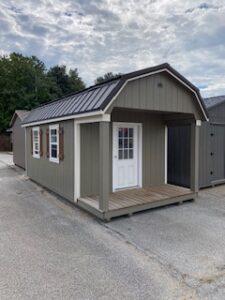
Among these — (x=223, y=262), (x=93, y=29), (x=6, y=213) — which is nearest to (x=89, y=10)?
(x=93, y=29)

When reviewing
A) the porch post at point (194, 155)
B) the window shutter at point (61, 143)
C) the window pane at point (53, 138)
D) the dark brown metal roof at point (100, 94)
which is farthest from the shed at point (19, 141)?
the porch post at point (194, 155)

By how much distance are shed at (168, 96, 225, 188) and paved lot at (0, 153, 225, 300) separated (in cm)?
214

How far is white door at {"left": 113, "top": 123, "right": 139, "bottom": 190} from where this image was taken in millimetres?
6516

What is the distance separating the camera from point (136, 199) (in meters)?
5.65

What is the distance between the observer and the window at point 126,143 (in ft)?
21.7

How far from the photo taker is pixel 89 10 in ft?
27.5

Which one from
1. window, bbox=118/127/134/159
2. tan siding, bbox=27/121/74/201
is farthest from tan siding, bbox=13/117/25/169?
window, bbox=118/127/134/159

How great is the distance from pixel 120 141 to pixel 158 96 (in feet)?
5.79

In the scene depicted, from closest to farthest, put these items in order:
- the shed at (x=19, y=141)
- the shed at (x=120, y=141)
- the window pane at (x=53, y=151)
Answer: the shed at (x=120, y=141)
the window pane at (x=53, y=151)
the shed at (x=19, y=141)

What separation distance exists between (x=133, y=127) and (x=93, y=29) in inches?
299

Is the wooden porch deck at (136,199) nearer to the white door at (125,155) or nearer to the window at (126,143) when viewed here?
the white door at (125,155)

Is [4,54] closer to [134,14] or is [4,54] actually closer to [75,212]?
[134,14]

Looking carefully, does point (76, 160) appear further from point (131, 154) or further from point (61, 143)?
point (131, 154)

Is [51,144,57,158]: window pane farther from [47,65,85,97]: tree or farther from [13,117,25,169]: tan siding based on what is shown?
[47,65,85,97]: tree
